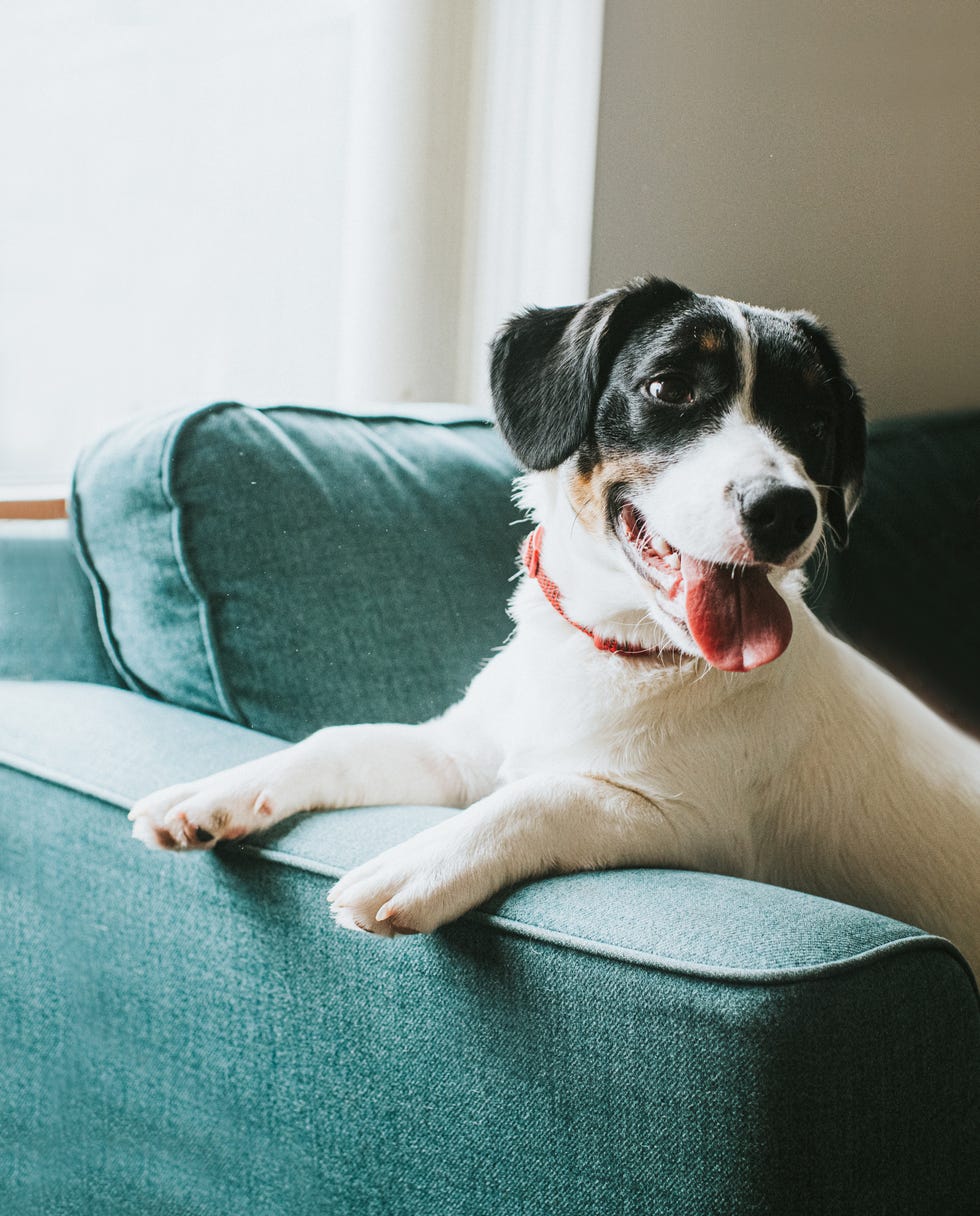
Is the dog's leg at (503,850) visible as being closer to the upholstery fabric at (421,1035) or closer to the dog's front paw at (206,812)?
the upholstery fabric at (421,1035)

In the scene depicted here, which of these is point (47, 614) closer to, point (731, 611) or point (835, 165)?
point (731, 611)

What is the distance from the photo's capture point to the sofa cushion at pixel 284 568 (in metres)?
1.34

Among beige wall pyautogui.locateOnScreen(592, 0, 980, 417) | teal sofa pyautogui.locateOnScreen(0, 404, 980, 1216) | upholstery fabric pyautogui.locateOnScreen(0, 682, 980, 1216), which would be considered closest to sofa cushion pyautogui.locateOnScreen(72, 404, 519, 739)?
teal sofa pyautogui.locateOnScreen(0, 404, 980, 1216)

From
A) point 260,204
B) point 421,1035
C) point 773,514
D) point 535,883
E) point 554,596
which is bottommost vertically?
point 421,1035

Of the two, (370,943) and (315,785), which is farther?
(315,785)

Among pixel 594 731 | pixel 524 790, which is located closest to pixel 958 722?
pixel 594 731

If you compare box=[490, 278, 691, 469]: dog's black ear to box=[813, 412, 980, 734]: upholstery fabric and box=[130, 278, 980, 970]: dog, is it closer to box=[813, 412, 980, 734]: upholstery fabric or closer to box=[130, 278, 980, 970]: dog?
box=[130, 278, 980, 970]: dog

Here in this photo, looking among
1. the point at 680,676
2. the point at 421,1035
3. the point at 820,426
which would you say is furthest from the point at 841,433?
the point at 421,1035

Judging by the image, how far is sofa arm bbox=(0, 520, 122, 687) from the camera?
1.49 m

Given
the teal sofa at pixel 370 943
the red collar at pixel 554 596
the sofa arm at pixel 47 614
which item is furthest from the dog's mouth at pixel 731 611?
the sofa arm at pixel 47 614

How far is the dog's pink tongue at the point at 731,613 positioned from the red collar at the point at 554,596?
0.44 feet

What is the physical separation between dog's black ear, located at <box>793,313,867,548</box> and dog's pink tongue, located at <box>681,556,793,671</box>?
0.24 metres

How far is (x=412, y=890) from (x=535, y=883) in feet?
0.33

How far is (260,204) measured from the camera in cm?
221
